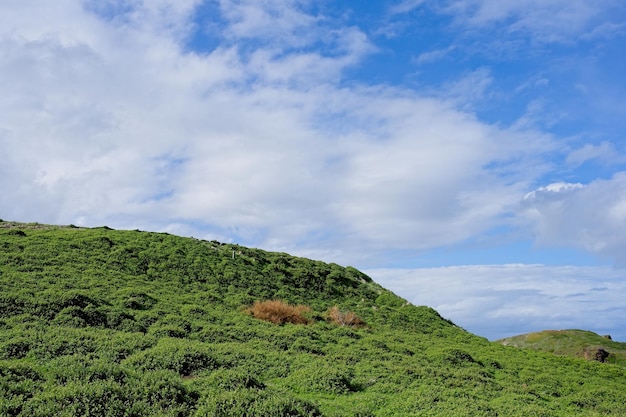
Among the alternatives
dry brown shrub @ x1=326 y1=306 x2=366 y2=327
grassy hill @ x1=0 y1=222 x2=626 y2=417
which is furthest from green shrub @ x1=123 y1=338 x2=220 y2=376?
dry brown shrub @ x1=326 y1=306 x2=366 y2=327

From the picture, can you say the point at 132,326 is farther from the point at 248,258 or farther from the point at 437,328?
the point at 437,328

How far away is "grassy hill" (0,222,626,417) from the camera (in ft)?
45.5

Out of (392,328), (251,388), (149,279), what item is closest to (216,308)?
(149,279)

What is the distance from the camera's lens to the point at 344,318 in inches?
1478

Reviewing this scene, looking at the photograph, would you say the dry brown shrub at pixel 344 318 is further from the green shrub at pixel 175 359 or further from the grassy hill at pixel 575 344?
the grassy hill at pixel 575 344

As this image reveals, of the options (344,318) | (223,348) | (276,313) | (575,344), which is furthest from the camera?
(575,344)

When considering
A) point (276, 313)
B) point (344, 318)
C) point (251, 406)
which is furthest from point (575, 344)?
point (251, 406)

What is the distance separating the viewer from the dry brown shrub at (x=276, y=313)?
109 ft

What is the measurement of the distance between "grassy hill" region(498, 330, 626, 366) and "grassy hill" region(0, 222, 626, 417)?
2042 cm

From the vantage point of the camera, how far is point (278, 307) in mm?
34438

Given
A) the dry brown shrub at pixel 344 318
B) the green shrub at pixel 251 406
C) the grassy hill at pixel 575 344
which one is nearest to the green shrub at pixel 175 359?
the green shrub at pixel 251 406

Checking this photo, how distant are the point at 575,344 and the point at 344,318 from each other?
40.9 metres

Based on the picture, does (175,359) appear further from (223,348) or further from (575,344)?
(575,344)

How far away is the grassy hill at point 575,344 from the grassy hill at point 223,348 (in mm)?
20420
